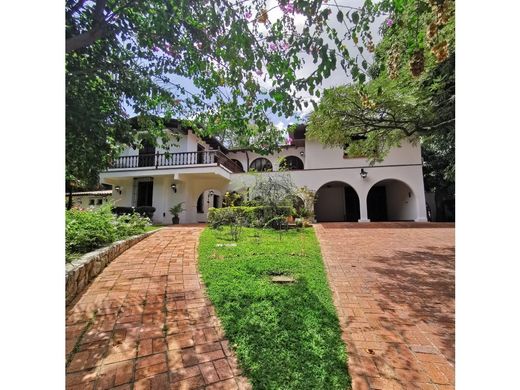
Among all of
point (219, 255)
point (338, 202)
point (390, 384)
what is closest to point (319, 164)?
point (338, 202)

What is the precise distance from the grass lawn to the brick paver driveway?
193mm

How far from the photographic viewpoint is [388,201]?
57.5 feet

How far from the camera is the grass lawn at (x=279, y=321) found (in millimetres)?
1981

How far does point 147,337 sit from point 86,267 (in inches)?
84.4

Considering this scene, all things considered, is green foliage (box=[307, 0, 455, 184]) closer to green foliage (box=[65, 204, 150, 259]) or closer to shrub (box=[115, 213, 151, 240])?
green foliage (box=[65, 204, 150, 259])

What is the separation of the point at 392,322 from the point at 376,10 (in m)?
3.16

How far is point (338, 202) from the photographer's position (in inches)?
715

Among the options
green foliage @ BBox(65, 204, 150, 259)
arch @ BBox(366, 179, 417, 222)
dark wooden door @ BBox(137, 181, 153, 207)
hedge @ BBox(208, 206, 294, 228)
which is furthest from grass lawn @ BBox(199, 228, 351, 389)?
arch @ BBox(366, 179, 417, 222)

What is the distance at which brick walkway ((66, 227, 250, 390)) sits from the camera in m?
1.92

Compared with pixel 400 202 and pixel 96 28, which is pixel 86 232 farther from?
pixel 400 202

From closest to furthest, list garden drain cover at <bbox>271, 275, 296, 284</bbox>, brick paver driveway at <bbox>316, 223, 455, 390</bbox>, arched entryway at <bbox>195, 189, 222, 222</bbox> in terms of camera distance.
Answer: brick paver driveway at <bbox>316, 223, 455, 390</bbox> → garden drain cover at <bbox>271, 275, 296, 284</bbox> → arched entryway at <bbox>195, 189, 222, 222</bbox>

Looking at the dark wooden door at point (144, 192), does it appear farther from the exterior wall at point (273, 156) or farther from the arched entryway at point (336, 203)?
the arched entryway at point (336, 203)
